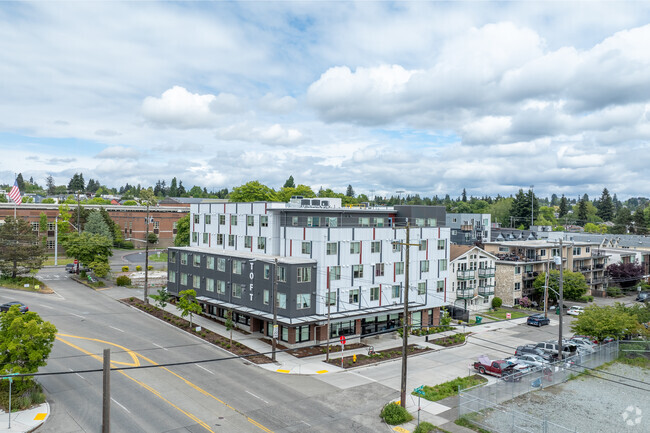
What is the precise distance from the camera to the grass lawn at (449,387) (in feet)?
111

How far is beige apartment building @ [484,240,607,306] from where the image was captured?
73.8m

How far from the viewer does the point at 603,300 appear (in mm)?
82062

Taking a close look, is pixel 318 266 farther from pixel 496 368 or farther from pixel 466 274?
pixel 466 274

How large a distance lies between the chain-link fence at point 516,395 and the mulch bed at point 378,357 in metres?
10.7

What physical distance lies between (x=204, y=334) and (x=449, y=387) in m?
25.7

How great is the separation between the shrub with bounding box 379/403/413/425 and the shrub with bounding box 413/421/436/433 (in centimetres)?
120

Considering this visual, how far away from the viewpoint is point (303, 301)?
148 feet

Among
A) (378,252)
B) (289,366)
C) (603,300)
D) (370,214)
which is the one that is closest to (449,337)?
(378,252)

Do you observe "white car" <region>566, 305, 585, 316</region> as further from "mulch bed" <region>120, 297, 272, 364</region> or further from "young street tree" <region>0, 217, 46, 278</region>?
"young street tree" <region>0, 217, 46, 278</region>

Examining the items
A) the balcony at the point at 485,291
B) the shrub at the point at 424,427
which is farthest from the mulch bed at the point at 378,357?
the balcony at the point at 485,291

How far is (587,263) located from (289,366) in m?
72.4

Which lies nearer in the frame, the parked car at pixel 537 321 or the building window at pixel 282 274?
the building window at pixel 282 274

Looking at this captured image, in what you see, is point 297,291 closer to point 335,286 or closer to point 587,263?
point 335,286

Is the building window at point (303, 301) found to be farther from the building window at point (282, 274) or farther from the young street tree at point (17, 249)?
the young street tree at point (17, 249)
